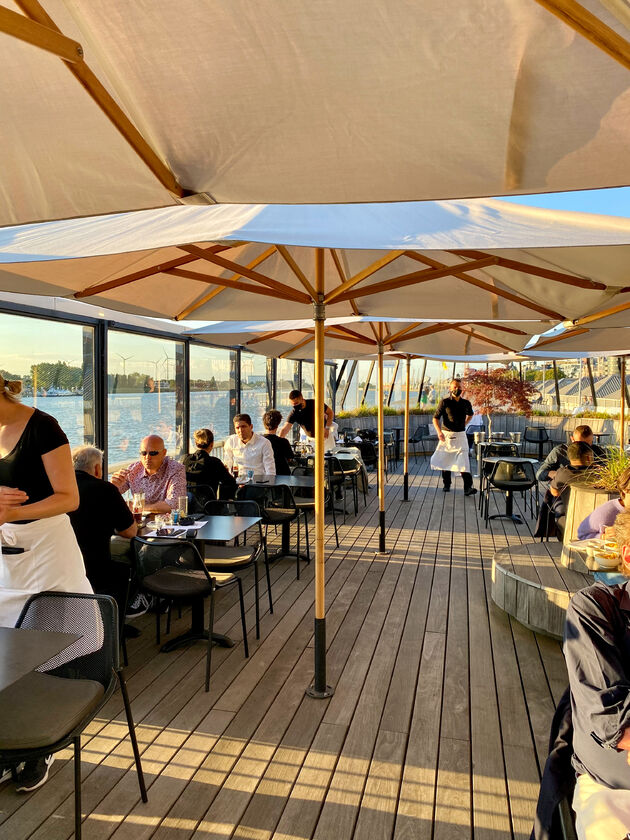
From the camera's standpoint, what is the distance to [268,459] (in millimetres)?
6578

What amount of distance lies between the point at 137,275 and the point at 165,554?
5.74 ft

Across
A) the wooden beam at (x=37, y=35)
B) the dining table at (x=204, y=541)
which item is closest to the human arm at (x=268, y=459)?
the dining table at (x=204, y=541)

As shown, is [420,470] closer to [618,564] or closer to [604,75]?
[618,564]

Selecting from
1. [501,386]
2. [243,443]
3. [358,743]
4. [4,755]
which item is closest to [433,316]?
[243,443]

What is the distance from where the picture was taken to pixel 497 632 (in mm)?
4566

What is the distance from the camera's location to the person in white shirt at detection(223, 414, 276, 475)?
6543 millimetres

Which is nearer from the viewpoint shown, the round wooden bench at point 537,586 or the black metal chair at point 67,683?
the black metal chair at point 67,683

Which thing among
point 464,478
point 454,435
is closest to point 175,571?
point 454,435

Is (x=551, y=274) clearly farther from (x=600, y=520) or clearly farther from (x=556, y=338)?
(x=556, y=338)

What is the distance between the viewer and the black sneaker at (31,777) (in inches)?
107

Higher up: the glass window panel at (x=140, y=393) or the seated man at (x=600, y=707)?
the glass window panel at (x=140, y=393)

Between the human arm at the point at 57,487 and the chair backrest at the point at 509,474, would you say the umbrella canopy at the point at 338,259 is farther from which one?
the chair backrest at the point at 509,474

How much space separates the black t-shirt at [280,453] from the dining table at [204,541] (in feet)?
8.72

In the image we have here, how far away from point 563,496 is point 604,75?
4921 millimetres
